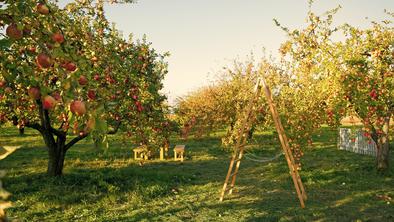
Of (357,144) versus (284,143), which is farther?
(357,144)

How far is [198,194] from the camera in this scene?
36.3 ft

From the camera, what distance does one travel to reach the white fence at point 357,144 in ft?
63.9

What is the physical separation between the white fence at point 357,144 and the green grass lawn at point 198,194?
2659mm

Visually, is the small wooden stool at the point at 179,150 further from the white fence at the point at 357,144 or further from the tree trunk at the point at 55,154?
the white fence at the point at 357,144

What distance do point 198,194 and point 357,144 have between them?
13.4m

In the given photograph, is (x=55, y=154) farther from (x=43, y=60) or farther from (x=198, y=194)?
(x=43, y=60)

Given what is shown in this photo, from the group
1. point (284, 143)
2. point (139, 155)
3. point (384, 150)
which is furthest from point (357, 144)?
point (284, 143)

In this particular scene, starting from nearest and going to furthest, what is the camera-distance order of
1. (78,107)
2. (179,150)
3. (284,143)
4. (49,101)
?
(78,107)
(49,101)
(284,143)
(179,150)

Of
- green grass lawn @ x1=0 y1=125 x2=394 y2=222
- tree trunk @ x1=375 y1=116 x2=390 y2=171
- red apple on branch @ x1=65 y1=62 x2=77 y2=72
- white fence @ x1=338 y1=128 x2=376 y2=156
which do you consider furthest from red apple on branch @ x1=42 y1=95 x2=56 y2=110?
white fence @ x1=338 y1=128 x2=376 y2=156

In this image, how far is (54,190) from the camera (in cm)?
1133

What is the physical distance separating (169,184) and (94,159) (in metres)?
7.44

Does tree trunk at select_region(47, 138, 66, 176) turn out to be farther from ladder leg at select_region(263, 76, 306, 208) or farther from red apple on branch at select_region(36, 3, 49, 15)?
red apple on branch at select_region(36, 3, 49, 15)

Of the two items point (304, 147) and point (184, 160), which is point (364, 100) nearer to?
point (304, 147)

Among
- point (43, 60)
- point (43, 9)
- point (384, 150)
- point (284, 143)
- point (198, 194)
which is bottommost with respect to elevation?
point (198, 194)
